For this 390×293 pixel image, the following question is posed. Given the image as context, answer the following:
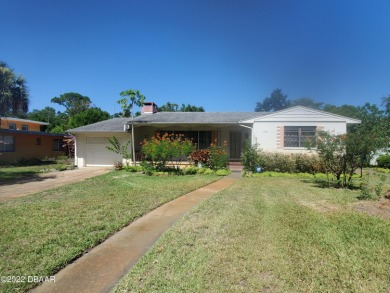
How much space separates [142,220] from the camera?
17.5 feet

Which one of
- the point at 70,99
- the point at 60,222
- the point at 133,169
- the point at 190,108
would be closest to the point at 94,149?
the point at 133,169

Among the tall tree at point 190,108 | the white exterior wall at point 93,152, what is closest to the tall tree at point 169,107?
the tall tree at point 190,108

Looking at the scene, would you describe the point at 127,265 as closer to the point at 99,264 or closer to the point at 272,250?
the point at 99,264

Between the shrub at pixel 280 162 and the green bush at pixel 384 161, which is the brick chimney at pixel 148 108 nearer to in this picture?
the shrub at pixel 280 162

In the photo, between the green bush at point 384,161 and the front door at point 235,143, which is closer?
the green bush at point 384,161

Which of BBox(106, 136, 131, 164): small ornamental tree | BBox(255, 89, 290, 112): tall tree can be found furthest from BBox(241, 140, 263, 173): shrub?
BBox(255, 89, 290, 112): tall tree

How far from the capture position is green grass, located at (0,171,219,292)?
3361 millimetres

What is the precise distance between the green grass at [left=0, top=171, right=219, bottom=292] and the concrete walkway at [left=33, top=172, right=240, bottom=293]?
172 mm

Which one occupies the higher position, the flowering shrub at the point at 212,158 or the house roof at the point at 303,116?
the house roof at the point at 303,116

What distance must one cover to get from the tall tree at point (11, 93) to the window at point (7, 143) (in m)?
5.84

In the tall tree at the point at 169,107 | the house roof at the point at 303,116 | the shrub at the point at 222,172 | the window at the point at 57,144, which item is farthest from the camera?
the tall tree at the point at 169,107

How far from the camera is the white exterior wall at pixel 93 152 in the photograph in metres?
17.4

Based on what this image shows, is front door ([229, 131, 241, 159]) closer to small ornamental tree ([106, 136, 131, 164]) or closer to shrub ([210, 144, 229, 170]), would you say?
shrub ([210, 144, 229, 170])

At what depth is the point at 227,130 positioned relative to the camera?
17.5 metres
